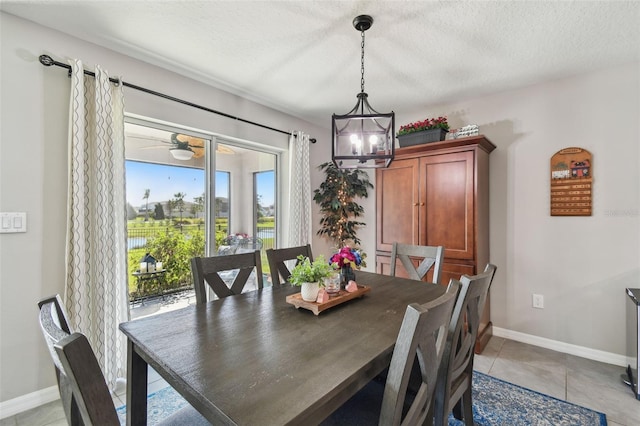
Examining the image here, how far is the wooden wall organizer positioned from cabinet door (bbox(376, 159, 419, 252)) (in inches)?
48.8

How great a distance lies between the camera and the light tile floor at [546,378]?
1871 mm

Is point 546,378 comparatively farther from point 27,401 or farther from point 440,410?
point 27,401

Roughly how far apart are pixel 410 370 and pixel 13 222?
2.48m

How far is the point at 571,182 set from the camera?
269 cm

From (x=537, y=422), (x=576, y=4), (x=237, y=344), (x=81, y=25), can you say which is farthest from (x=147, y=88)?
(x=537, y=422)

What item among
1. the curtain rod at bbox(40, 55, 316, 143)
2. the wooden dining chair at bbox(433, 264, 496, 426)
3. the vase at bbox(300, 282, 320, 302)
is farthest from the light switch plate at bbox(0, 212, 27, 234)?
the wooden dining chair at bbox(433, 264, 496, 426)

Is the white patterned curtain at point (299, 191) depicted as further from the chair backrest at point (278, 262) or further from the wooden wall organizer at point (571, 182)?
the wooden wall organizer at point (571, 182)

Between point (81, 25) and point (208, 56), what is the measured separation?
0.81 metres

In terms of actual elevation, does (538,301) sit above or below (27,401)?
above

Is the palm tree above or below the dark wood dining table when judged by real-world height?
above

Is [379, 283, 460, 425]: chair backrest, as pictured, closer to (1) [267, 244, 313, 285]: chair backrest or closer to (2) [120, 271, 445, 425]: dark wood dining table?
(2) [120, 271, 445, 425]: dark wood dining table

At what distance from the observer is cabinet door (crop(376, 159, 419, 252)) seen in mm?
3178

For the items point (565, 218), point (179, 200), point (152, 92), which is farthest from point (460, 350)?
point (152, 92)

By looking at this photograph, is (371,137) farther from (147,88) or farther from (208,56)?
(147,88)
